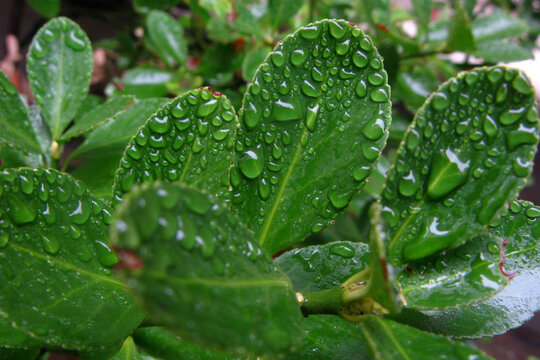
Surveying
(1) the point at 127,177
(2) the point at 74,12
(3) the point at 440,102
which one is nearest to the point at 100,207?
(1) the point at 127,177

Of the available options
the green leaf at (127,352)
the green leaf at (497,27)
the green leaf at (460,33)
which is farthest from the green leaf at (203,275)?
the green leaf at (497,27)

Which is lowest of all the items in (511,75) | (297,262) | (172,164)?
(297,262)

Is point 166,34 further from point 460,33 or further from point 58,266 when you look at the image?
point 58,266

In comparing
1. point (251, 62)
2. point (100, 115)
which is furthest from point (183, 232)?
point (251, 62)

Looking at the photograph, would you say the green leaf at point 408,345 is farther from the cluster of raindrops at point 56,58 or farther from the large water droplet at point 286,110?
the cluster of raindrops at point 56,58

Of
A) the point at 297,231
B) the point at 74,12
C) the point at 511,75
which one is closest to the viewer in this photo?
the point at 511,75

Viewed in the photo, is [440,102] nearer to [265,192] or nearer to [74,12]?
[265,192]

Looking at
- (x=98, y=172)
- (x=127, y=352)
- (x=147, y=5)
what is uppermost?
(x=147, y=5)

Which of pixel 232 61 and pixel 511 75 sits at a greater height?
pixel 511 75

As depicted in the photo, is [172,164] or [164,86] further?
[164,86]
